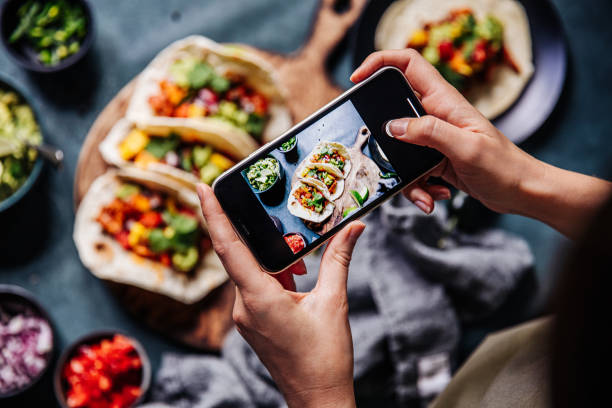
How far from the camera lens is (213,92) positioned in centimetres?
226

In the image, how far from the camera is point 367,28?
2223 millimetres

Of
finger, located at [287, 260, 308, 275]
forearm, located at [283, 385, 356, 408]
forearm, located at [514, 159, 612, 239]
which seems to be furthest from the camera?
finger, located at [287, 260, 308, 275]

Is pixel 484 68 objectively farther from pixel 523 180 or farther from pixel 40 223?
pixel 40 223

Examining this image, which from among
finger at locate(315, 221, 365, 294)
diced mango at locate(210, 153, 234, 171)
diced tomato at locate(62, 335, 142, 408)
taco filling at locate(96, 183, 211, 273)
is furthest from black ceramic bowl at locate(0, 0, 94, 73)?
finger at locate(315, 221, 365, 294)

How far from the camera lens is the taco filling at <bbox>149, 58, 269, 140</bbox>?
86.7 inches

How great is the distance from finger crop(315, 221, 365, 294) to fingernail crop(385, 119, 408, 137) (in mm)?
290

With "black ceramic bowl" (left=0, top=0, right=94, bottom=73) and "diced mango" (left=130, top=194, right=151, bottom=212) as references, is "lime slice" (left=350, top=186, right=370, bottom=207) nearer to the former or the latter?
"diced mango" (left=130, top=194, right=151, bottom=212)

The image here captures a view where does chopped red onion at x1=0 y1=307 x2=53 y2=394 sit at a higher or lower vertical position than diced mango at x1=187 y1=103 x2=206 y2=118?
lower

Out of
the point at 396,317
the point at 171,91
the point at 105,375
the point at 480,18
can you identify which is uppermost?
the point at 171,91

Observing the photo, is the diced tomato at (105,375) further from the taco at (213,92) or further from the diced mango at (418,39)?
the diced mango at (418,39)

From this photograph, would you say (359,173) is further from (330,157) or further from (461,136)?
(461,136)

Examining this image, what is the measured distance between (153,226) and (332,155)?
1.04 meters

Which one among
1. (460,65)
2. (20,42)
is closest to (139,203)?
(20,42)

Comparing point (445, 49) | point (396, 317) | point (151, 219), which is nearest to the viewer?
point (396, 317)
